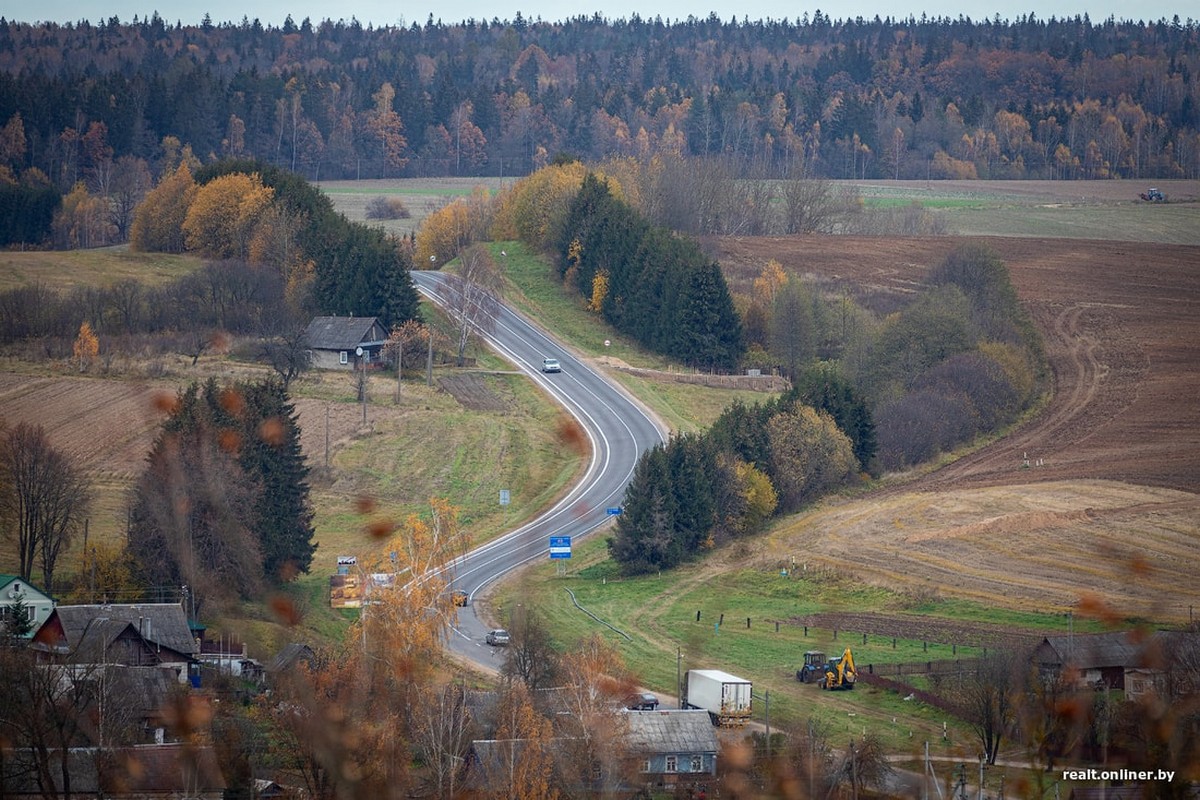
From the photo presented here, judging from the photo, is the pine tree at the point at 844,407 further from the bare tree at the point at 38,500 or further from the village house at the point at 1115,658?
the bare tree at the point at 38,500

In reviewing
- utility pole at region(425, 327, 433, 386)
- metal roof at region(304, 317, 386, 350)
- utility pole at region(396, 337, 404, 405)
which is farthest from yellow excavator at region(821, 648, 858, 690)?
metal roof at region(304, 317, 386, 350)

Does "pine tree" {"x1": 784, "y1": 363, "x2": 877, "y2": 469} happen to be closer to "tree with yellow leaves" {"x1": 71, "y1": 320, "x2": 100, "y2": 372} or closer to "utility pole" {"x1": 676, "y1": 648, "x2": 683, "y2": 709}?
"utility pole" {"x1": 676, "y1": 648, "x2": 683, "y2": 709}

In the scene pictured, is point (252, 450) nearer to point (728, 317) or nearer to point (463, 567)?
point (463, 567)

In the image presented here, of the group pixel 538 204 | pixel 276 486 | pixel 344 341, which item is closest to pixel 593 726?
pixel 276 486

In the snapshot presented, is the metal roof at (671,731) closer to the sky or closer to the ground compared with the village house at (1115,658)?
→ closer to the ground

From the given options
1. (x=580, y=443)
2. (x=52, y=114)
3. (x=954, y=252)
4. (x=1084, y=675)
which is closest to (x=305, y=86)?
(x=52, y=114)

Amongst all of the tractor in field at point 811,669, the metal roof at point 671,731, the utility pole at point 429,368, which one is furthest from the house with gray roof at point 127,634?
the utility pole at point 429,368
